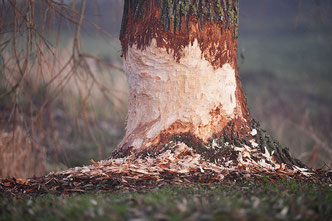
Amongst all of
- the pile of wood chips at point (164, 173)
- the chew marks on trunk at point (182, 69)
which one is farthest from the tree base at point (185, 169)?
the chew marks on trunk at point (182, 69)

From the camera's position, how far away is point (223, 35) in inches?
116

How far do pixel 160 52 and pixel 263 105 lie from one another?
10.2 meters

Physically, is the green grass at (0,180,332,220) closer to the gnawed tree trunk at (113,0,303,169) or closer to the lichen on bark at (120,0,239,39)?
the gnawed tree trunk at (113,0,303,169)

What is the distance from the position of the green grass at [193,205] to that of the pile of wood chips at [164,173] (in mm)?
189

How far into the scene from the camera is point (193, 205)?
1.73 meters

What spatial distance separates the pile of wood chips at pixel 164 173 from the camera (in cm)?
248

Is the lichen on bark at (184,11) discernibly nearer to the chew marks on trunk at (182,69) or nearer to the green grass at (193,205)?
the chew marks on trunk at (182,69)

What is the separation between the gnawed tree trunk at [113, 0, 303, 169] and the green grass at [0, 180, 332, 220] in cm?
67

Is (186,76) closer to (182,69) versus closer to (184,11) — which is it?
(182,69)

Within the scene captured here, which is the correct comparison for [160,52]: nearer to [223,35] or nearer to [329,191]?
[223,35]

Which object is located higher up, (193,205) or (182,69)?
(182,69)

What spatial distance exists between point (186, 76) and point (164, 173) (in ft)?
2.75

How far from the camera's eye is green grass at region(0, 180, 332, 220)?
5.17 ft

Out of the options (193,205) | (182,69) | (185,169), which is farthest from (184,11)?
(193,205)
